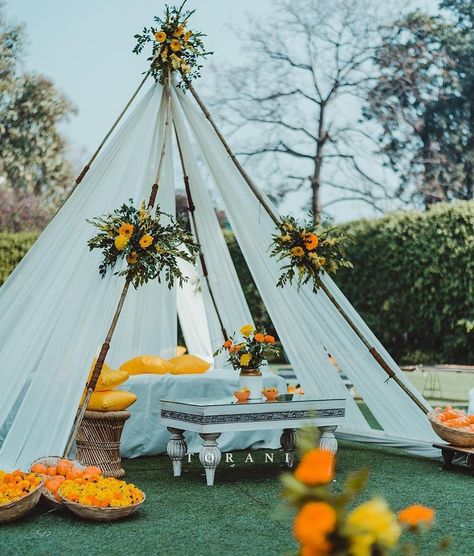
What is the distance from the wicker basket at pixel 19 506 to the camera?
390 cm

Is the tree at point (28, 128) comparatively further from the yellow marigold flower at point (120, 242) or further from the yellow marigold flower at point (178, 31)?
the yellow marigold flower at point (120, 242)

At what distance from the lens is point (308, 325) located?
5.93 m

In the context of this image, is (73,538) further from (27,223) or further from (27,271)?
(27,223)

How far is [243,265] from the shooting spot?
14516 mm

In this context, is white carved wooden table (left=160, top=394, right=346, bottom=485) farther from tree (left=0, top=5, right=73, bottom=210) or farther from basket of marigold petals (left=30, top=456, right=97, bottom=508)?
tree (left=0, top=5, right=73, bottom=210)

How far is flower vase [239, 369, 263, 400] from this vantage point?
545cm

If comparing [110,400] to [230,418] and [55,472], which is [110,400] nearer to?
[230,418]

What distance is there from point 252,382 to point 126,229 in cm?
130

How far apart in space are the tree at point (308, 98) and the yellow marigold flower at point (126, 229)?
12361 millimetres

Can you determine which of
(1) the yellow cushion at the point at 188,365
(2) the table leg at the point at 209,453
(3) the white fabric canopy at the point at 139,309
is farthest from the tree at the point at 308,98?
(2) the table leg at the point at 209,453

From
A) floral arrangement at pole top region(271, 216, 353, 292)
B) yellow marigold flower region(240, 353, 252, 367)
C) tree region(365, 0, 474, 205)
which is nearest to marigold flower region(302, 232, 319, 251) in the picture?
floral arrangement at pole top region(271, 216, 353, 292)

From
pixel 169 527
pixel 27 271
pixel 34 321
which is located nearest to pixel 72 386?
pixel 34 321

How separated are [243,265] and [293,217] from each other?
28.3ft

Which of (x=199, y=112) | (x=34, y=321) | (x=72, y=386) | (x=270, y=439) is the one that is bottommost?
(x=270, y=439)
